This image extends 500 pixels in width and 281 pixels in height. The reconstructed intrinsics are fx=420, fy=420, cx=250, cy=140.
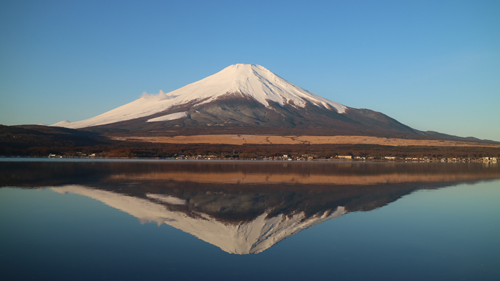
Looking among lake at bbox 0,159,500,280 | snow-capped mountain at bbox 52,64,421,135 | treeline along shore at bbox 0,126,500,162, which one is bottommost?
lake at bbox 0,159,500,280

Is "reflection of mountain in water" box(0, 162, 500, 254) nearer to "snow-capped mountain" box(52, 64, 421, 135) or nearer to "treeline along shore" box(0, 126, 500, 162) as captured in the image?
"treeline along shore" box(0, 126, 500, 162)

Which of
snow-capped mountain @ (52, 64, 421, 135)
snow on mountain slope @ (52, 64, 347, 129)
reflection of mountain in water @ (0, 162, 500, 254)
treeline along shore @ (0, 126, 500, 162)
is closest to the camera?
reflection of mountain in water @ (0, 162, 500, 254)

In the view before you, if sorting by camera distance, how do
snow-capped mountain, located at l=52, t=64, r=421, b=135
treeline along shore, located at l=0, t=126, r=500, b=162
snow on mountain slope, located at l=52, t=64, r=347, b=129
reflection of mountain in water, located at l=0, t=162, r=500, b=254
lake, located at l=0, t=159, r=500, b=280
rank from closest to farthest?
lake, located at l=0, t=159, r=500, b=280 < reflection of mountain in water, located at l=0, t=162, r=500, b=254 < treeline along shore, located at l=0, t=126, r=500, b=162 < snow-capped mountain, located at l=52, t=64, r=421, b=135 < snow on mountain slope, located at l=52, t=64, r=347, b=129

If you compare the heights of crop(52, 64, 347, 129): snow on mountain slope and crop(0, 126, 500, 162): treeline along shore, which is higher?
crop(52, 64, 347, 129): snow on mountain slope

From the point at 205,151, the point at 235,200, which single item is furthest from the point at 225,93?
the point at 235,200

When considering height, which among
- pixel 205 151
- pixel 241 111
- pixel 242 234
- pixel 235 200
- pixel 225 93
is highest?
pixel 225 93

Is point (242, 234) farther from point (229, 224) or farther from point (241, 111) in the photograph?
point (241, 111)

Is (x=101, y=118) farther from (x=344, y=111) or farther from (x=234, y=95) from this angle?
(x=344, y=111)

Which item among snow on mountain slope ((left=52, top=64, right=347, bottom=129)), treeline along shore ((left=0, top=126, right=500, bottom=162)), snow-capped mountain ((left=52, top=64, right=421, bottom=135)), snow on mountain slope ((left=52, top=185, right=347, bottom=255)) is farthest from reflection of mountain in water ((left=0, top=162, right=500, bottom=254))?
snow on mountain slope ((left=52, top=64, right=347, bottom=129))

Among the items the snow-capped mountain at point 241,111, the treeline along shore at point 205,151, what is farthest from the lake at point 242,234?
the snow-capped mountain at point 241,111
